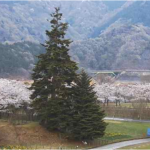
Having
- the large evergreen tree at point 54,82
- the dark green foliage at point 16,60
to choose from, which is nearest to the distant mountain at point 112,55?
the dark green foliage at point 16,60

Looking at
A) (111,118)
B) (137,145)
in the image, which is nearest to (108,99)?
(111,118)

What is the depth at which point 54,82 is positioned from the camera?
1286 inches

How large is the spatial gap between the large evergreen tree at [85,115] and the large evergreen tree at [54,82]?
2.81ft

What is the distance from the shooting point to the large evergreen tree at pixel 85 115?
30.1 meters

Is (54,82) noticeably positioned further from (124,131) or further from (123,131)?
(124,131)

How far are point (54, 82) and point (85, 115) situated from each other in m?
4.95

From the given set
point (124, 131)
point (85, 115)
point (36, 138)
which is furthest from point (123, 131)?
point (36, 138)

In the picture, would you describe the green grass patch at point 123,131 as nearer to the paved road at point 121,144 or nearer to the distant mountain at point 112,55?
the paved road at point 121,144

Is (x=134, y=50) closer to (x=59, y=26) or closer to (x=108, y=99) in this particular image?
(x=108, y=99)

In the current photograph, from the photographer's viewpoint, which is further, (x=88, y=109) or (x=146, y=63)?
(x=146, y=63)

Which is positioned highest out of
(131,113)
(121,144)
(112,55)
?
(112,55)

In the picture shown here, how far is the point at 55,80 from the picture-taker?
106ft

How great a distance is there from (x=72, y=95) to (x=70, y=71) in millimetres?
2589

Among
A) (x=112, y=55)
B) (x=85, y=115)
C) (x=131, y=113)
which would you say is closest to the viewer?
(x=85, y=115)
